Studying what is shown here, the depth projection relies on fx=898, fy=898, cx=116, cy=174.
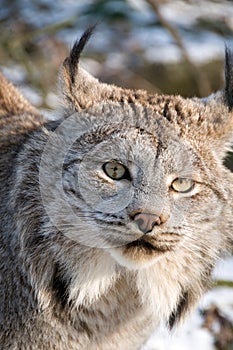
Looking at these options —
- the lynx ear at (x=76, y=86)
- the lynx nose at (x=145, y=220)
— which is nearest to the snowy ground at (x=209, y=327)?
the lynx ear at (x=76, y=86)

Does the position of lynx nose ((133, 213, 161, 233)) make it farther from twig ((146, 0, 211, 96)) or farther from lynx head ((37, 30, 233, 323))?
twig ((146, 0, 211, 96))

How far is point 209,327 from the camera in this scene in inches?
173

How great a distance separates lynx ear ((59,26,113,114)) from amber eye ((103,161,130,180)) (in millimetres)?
356

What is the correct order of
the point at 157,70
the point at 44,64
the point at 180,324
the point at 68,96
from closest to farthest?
the point at 68,96 < the point at 180,324 < the point at 44,64 < the point at 157,70

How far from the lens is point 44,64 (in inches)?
254

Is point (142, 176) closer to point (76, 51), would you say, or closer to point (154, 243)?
point (154, 243)

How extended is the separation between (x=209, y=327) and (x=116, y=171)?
1593 mm

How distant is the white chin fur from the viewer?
10.1 ft

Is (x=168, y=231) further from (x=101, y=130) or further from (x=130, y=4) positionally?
(x=130, y=4)

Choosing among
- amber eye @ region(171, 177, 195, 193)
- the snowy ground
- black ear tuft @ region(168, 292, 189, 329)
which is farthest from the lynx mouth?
the snowy ground

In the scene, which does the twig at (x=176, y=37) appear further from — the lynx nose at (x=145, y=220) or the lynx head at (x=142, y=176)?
the lynx nose at (x=145, y=220)

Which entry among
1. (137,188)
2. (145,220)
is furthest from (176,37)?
(145,220)

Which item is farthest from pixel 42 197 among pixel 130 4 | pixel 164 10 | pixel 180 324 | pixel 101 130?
pixel 164 10

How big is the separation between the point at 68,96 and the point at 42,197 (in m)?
0.39
